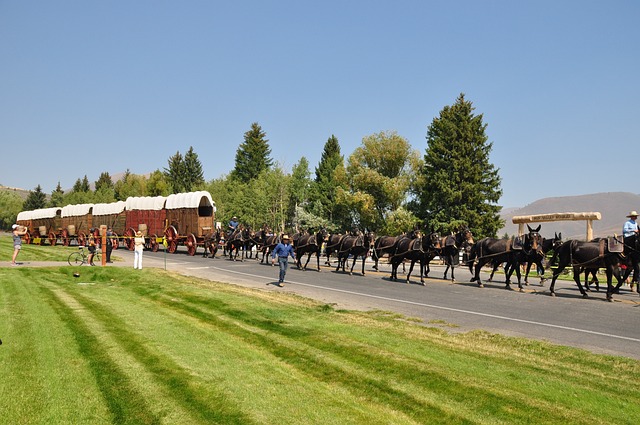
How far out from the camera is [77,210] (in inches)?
1948

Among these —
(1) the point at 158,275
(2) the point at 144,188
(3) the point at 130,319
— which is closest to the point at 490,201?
(1) the point at 158,275

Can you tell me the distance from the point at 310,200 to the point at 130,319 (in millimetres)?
59369

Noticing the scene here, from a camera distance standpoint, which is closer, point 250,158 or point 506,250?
point 506,250

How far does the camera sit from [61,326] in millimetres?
9969

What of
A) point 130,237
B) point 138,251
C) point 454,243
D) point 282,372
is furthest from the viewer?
point 130,237

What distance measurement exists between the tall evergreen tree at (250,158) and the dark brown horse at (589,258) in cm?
8186

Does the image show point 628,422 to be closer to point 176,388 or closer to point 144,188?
point 176,388

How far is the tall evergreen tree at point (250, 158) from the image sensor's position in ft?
321

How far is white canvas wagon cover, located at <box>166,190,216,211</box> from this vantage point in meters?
37.7

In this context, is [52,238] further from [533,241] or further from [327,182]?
[533,241]

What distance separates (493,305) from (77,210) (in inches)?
1760

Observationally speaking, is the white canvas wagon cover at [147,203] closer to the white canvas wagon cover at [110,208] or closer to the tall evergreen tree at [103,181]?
the white canvas wagon cover at [110,208]

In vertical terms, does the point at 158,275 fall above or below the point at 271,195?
below

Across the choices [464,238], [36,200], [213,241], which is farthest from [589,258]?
[36,200]
